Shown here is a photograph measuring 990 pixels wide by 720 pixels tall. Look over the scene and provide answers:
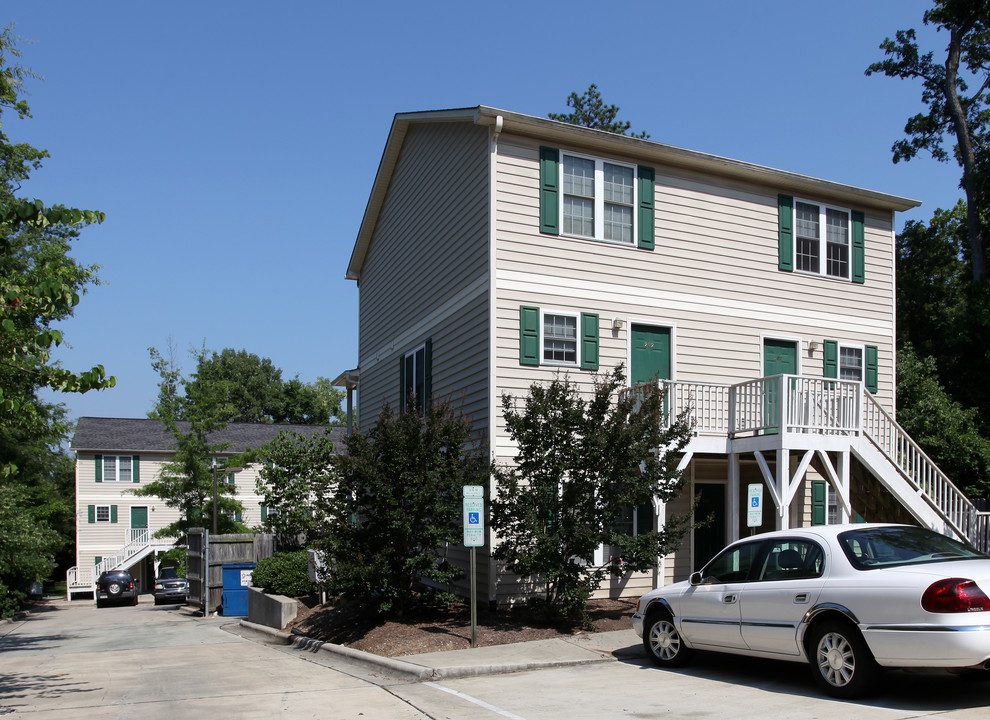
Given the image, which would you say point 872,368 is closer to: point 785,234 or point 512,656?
point 785,234

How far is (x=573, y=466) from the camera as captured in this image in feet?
42.3

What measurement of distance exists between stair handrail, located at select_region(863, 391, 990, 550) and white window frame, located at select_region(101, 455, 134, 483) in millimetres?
42525

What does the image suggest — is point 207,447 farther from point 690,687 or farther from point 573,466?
point 690,687

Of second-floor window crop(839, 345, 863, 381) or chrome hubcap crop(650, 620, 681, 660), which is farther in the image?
second-floor window crop(839, 345, 863, 381)

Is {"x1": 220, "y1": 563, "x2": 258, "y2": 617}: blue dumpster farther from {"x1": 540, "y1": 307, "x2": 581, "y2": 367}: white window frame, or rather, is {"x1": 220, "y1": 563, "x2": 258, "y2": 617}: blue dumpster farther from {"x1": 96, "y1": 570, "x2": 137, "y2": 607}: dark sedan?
{"x1": 96, "y1": 570, "x2": 137, "y2": 607}: dark sedan

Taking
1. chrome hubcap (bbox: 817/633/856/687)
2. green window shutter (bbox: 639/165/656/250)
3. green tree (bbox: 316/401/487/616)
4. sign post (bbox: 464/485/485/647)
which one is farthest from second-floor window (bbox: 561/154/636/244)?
chrome hubcap (bbox: 817/633/856/687)

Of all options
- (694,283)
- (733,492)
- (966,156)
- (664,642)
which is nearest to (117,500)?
(694,283)

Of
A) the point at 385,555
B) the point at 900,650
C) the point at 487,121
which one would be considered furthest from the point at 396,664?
the point at 487,121

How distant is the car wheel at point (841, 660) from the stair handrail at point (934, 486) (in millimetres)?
7862

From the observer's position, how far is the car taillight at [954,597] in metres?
7.29

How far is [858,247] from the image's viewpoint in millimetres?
18812

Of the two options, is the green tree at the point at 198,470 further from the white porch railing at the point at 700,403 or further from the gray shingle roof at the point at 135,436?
the white porch railing at the point at 700,403

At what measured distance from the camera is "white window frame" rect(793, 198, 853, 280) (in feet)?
60.1

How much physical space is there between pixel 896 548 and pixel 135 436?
4782 centimetres
